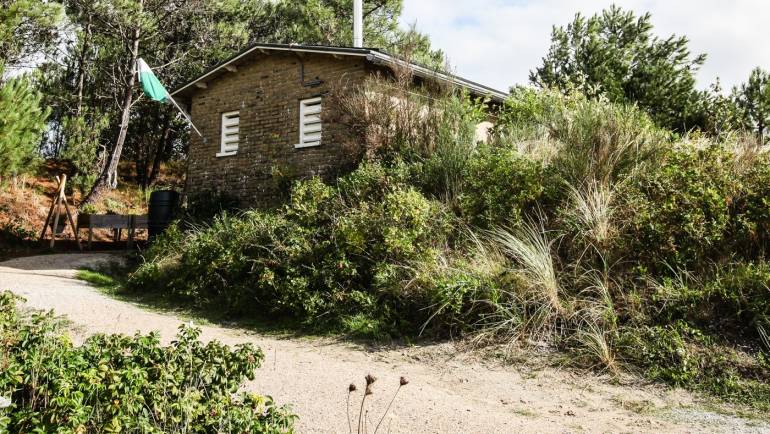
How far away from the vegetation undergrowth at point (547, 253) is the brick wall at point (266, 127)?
3371mm

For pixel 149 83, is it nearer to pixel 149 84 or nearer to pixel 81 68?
pixel 149 84

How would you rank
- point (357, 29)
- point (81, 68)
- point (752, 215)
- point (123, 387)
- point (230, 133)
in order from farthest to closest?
1. point (81, 68)
2. point (357, 29)
3. point (230, 133)
4. point (752, 215)
5. point (123, 387)

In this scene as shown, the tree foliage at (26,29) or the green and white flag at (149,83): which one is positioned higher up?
the tree foliage at (26,29)

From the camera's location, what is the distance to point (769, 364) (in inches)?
216

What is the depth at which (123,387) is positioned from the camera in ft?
11.2

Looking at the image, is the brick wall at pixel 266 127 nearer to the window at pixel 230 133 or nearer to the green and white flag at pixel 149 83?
the window at pixel 230 133

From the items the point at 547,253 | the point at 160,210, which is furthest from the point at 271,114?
the point at 547,253

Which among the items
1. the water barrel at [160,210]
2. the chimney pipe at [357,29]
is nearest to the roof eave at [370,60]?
the chimney pipe at [357,29]

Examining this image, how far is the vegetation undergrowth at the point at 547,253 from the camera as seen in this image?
20.0 feet

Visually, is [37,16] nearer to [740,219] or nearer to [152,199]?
[152,199]

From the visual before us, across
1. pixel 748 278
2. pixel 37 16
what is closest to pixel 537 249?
pixel 748 278

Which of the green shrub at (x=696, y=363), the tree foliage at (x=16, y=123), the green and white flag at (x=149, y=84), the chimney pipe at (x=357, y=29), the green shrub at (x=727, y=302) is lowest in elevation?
the green shrub at (x=696, y=363)

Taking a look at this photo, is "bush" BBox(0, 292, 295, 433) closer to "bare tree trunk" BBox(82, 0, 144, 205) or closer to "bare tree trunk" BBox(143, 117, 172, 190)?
"bare tree trunk" BBox(82, 0, 144, 205)

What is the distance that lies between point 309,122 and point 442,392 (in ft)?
30.9
